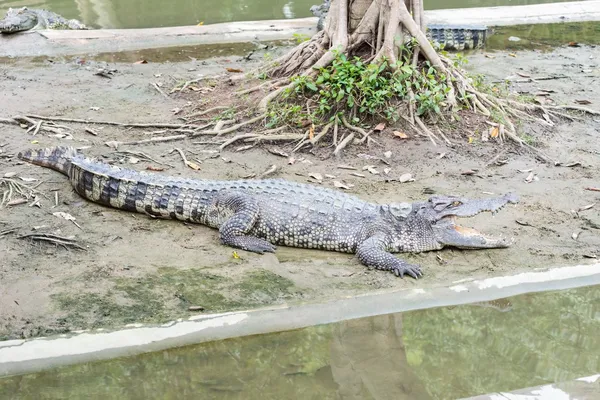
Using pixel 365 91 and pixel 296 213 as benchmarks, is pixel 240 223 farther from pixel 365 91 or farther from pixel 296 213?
pixel 365 91

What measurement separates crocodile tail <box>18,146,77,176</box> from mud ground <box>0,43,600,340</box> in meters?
0.08

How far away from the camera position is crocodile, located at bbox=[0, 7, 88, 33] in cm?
1002

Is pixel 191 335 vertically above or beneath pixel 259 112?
beneath

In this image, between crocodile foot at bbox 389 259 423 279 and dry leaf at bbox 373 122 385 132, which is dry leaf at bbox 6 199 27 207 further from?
dry leaf at bbox 373 122 385 132

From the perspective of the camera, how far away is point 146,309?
12.7 feet

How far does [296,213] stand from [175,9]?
10083 mm

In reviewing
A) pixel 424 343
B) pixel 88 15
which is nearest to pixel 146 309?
pixel 424 343

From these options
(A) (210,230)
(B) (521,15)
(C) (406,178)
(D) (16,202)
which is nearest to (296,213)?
(A) (210,230)

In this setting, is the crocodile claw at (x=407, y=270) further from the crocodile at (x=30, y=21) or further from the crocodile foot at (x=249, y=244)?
the crocodile at (x=30, y=21)

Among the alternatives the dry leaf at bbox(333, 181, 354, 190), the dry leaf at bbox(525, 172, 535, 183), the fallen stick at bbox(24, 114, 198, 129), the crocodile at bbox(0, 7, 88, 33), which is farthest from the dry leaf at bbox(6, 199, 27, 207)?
the crocodile at bbox(0, 7, 88, 33)

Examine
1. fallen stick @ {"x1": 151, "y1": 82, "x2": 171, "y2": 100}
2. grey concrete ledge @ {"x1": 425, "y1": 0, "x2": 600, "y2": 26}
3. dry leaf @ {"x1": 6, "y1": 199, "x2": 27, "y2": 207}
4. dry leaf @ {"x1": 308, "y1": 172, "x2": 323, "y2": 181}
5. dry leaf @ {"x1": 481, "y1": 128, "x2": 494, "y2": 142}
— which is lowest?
dry leaf @ {"x1": 308, "y1": 172, "x2": 323, "y2": 181}

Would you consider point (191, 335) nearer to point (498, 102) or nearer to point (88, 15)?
point (498, 102)

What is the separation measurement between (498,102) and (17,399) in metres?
5.54

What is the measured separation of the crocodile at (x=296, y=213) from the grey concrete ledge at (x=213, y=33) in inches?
193
